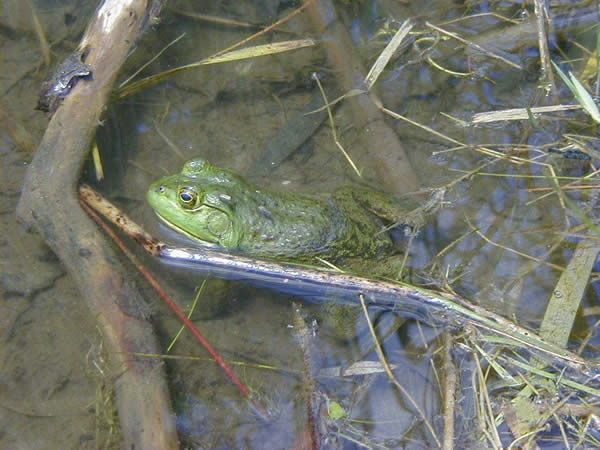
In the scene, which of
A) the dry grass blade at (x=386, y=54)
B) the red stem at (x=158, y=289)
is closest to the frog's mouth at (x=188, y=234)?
the red stem at (x=158, y=289)

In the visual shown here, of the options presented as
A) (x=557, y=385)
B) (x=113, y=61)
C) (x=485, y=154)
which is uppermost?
(x=113, y=61)

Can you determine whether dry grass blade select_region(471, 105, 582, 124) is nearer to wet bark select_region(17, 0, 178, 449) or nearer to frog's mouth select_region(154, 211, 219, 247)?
frog's mouth select_region(154, 211, 219, 247)

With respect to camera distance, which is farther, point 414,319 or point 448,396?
point 414,319

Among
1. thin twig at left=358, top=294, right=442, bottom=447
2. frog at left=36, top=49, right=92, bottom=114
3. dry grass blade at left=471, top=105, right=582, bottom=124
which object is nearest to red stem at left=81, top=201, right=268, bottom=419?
frog at left=36, top=49, right=92, bottom=114

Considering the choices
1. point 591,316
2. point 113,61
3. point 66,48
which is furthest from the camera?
point 66,48

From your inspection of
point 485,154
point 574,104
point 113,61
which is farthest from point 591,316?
point 113,61

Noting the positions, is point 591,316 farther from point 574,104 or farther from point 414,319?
point 574,104
